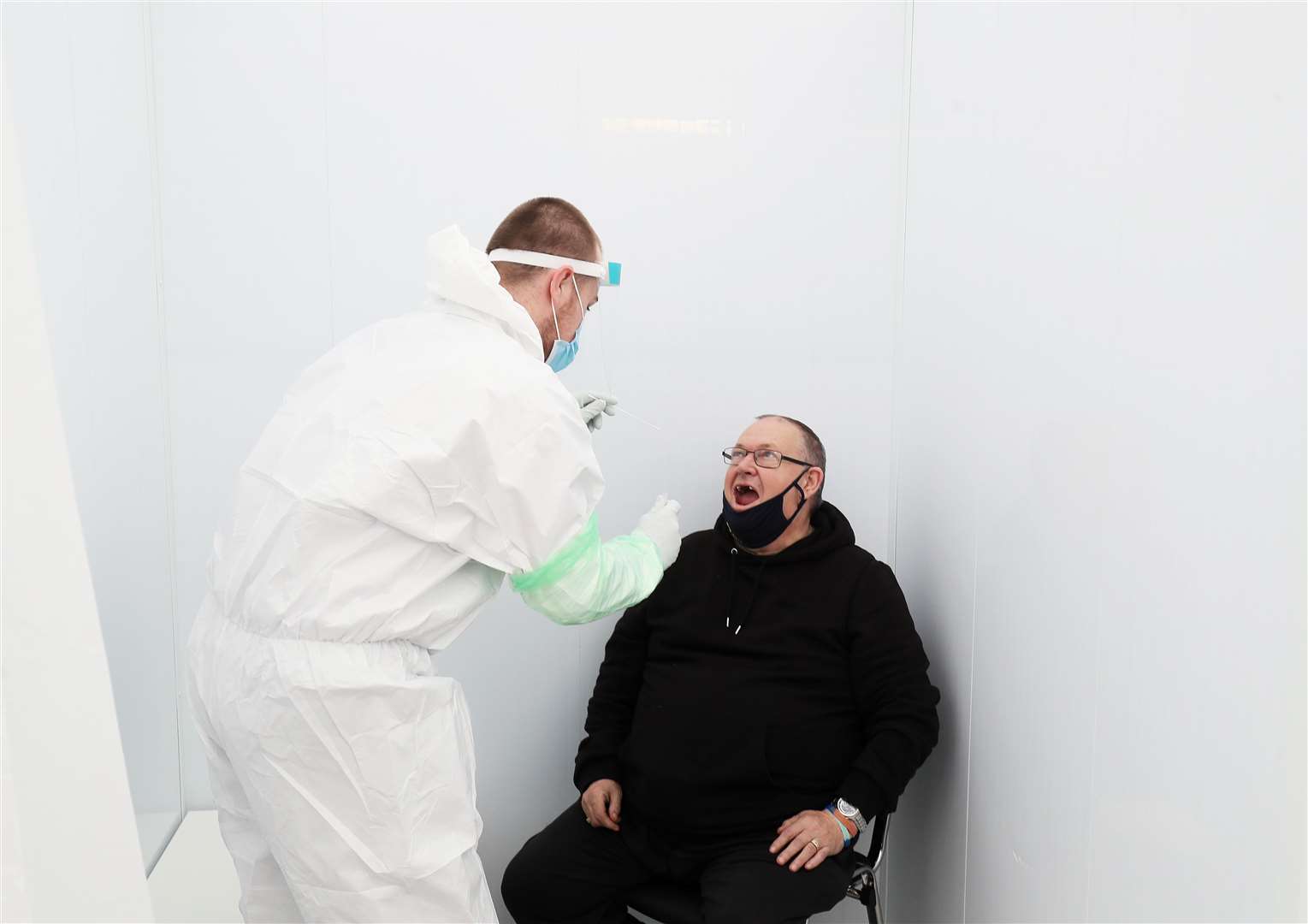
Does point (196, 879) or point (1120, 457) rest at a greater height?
point (1120, 457)

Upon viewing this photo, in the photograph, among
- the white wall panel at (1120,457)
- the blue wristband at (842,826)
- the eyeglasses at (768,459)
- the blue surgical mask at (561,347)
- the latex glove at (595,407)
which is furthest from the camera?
the eyeglasses at (768,459)

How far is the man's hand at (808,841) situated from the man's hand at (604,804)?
37cm

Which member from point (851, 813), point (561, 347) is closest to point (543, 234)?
point (561, 347)

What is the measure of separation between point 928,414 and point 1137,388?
1.01m

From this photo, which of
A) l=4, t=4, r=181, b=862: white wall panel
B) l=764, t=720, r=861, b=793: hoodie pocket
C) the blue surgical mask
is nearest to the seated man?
l=764, t=720, r=861, b=793: hoodie pocket

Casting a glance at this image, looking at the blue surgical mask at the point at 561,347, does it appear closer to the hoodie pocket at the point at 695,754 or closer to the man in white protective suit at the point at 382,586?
the man in white protective suit at the point at 382,586

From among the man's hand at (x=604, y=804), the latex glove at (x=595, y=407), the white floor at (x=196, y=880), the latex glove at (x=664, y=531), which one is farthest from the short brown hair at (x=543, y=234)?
the white floor at (x=196, y=880)

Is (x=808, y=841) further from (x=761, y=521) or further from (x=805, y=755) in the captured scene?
(x=761, y=521)

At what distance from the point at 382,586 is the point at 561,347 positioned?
613 mm

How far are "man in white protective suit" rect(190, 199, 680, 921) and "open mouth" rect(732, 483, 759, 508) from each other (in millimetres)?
635

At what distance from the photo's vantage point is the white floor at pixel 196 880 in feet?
6.98

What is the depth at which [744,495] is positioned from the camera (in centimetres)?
237

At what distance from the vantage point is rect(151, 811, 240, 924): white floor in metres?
2.13

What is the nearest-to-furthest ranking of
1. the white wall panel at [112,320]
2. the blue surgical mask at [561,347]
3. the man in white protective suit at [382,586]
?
1. the man in white protective suit at [382,586]
2. the white wall panel at [112,320]
3. the blue surgical mask at [561,347]
